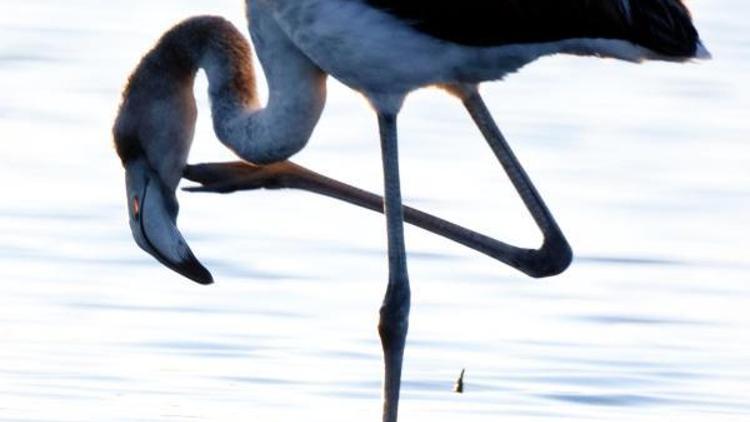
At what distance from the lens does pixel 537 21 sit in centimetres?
1062

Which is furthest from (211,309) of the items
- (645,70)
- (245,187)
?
(645,70)

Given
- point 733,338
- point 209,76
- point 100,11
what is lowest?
point 100,11

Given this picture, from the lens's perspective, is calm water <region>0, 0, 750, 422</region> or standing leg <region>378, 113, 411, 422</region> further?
calm water <region>0, 0, 750, 422</region>

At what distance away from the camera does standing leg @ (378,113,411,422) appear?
36.0 feet

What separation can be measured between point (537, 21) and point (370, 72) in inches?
25.3

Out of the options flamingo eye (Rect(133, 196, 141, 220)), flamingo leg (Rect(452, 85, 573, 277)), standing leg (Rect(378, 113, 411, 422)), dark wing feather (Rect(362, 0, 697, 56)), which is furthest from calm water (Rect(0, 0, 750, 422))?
dark wing feather (Rect(362, 0, 697, 56))

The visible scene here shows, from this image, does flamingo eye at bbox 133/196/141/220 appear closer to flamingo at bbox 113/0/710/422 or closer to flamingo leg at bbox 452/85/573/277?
flamingo at bbox 113/0/710/422

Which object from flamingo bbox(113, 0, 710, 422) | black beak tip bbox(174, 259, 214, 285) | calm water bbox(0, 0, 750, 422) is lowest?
calm water bbox(0, 0, 750, 422)

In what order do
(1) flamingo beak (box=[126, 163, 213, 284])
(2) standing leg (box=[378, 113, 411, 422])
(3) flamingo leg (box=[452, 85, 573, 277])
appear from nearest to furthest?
1. (2) standing leg (box=[378, 113, 411, 422])
2. (1) flamingo beak (box=[126, 163, 213, 284])
3. (3) flamingo leg (box=[452, 85, 573, 277])

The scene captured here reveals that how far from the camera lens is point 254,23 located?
1095 cm

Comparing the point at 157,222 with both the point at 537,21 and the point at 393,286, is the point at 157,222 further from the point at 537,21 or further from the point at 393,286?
the point at 537,21

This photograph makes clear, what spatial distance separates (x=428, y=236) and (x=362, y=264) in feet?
2.24

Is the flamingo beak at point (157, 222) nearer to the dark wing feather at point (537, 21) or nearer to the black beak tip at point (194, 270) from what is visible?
the black beak tip at point (194, 270)

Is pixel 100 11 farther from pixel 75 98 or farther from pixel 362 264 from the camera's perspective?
pixel 362 264
